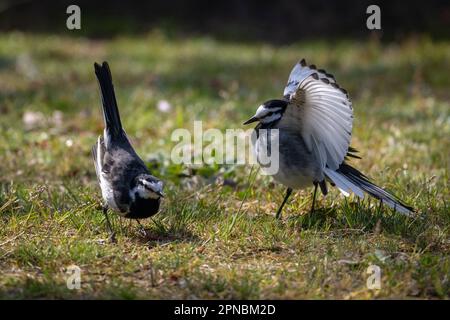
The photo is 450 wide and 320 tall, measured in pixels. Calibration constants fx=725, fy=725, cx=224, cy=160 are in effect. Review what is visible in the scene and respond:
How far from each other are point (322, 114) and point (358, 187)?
0.52m

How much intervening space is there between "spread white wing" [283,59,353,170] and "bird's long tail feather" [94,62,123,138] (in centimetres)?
119

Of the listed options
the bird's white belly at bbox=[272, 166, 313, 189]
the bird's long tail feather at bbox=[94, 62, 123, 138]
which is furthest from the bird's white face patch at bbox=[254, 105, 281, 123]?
the bird's long tail feather at bbox=[94, 62, 123, 138]

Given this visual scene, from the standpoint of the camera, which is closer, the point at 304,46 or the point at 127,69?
the point at 127,69

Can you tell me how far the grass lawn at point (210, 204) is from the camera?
3.82 meters

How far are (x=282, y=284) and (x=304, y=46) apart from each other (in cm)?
961

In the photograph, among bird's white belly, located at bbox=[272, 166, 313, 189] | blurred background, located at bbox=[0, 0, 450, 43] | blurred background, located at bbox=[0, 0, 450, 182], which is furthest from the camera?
blurred background, located at bbox=[0, 0, 450, 43]

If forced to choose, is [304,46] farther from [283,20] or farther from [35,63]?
[35,63]

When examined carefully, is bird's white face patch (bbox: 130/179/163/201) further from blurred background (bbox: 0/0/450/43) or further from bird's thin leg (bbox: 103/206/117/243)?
blurred background (bbox: 0/0/450/43)

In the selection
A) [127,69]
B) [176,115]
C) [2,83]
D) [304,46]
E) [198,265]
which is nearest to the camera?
[198,265]

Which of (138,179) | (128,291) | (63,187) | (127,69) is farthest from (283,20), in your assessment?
(128,291)

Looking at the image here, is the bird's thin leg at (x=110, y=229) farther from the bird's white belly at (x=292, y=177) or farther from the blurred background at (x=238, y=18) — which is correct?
the blurred background at (x=238, y=18)

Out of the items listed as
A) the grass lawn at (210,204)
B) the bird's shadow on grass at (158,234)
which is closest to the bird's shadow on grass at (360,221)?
the grass lawn at (210,204)

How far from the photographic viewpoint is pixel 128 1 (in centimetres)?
1505

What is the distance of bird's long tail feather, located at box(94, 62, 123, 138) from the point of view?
501 cm
